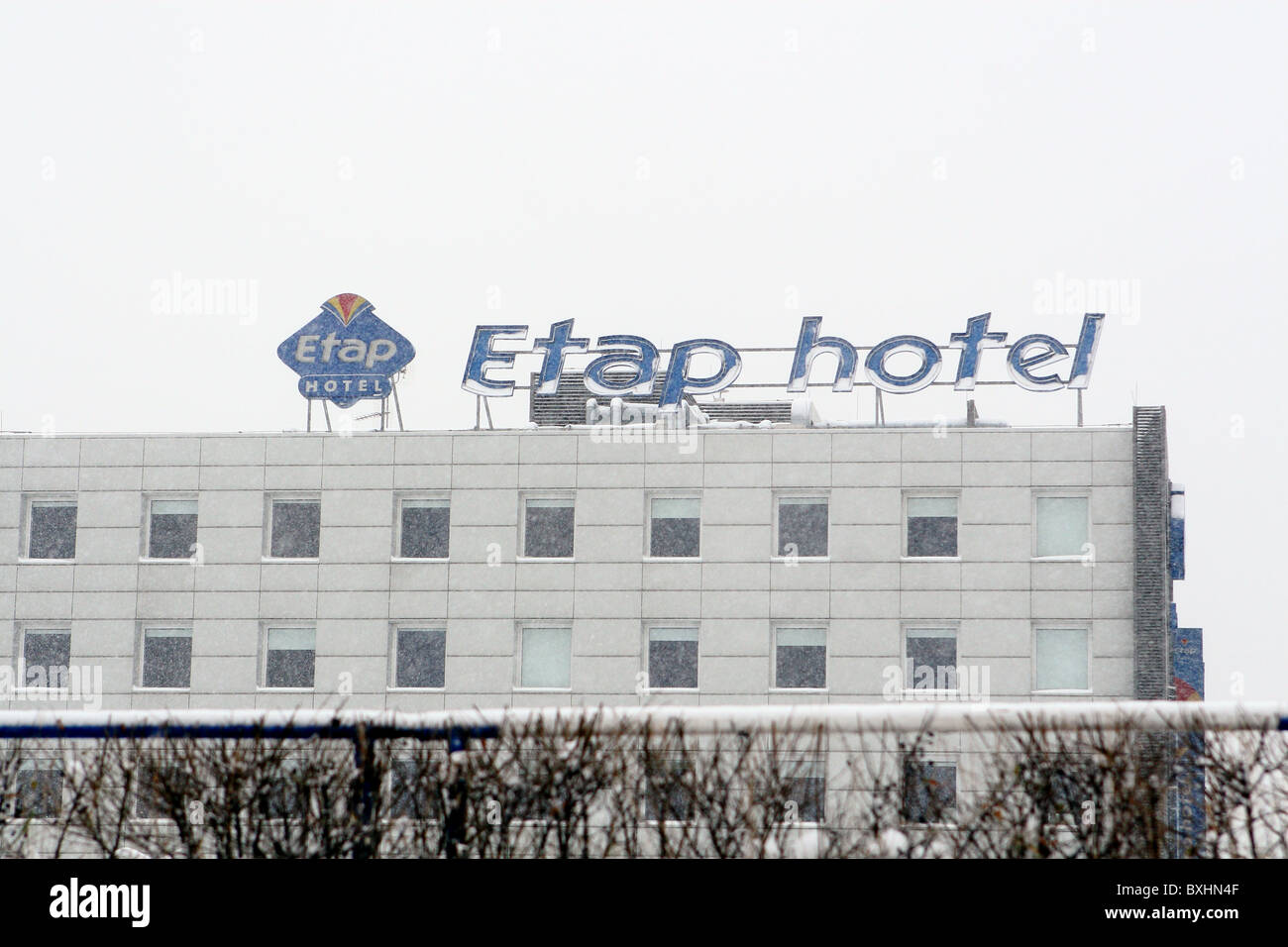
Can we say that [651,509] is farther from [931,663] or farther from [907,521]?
[931,663]

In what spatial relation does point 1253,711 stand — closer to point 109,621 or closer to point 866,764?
point 866,764

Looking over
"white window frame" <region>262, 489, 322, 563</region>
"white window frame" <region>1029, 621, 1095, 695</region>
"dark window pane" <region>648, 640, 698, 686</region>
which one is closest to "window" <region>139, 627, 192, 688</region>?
"white window frame" <region>262, 489, 322, 563</region>

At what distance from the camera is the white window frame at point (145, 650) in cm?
4622

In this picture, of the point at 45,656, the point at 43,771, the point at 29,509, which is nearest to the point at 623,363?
the point at 29,509

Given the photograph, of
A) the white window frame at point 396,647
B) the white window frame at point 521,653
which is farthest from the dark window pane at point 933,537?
the white window frame at point 396,647

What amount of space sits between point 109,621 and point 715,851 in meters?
41.9

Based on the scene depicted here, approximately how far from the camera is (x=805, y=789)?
8055mm

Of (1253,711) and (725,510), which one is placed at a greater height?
(725,510)

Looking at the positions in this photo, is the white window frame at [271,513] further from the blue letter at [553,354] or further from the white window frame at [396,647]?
the blue letter at [553,354]

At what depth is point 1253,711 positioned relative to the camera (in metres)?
7.89

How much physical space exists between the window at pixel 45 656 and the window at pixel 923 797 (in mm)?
42629

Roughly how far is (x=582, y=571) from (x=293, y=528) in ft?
27.7
